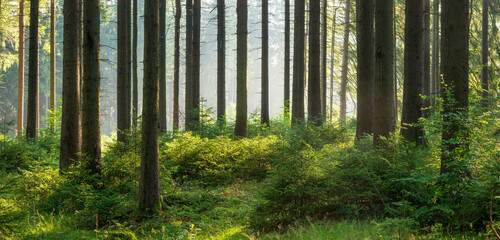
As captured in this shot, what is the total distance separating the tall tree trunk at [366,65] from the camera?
10.5m

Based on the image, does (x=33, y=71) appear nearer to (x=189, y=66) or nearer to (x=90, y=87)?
(x=189, y=66)

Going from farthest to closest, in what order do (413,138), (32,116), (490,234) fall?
(32,116), (413,138), (490,234)

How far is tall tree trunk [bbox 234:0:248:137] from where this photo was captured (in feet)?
44.3

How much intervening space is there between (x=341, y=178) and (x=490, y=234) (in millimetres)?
2392

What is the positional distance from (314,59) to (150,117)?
8597mm

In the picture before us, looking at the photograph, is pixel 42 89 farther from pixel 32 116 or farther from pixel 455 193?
pixel 455 193

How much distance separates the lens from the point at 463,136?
16.3 ft

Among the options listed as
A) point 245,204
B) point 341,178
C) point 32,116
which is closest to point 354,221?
point 341,178

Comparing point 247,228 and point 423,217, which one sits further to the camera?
point 247,228

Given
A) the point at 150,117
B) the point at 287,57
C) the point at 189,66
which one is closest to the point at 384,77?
the point at 150,117

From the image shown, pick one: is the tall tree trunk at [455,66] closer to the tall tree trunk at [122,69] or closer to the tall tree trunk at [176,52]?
the tall tree trunk at [122,69]

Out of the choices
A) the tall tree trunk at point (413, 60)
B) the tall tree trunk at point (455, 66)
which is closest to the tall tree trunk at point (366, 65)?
the tall tree trunk at point (413, 60)

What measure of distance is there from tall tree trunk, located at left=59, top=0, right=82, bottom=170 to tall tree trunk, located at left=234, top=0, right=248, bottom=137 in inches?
240

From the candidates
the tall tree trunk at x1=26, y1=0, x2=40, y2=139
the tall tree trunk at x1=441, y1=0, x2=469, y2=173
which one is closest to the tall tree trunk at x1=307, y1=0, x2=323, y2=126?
the tall tree trunk at x1=441, y1=0, x2=469, y2=173
